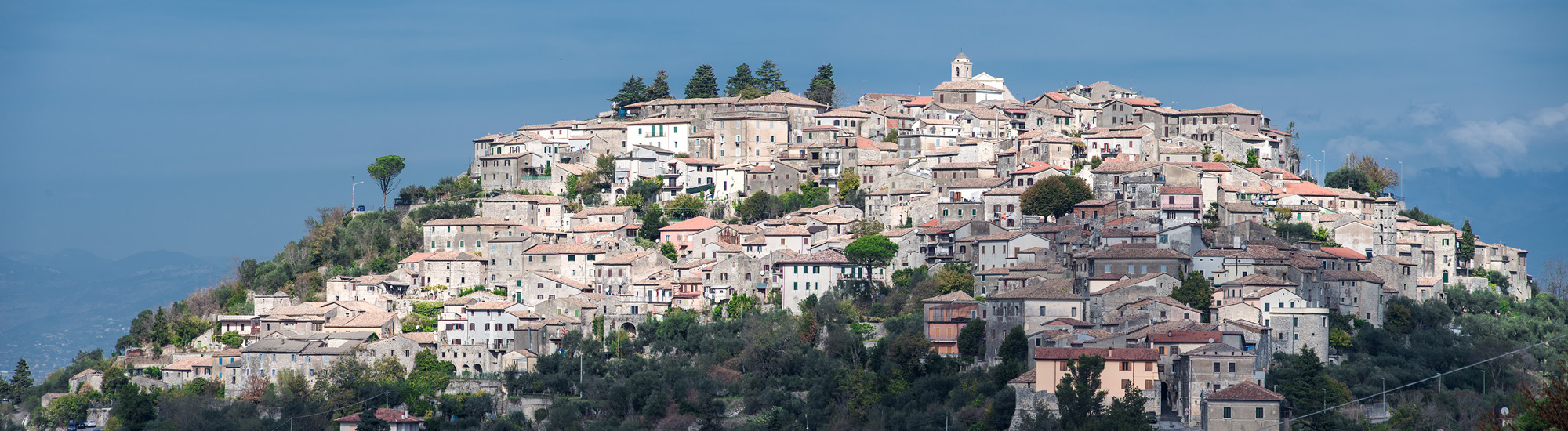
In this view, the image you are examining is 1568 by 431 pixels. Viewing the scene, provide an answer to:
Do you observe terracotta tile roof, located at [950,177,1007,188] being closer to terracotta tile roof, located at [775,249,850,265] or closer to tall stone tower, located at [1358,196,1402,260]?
terracotta tile roof, located at [775,249,850,265]

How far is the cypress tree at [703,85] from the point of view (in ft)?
302

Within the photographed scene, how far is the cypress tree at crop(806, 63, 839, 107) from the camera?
9244 centimetres

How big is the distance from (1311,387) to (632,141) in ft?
133

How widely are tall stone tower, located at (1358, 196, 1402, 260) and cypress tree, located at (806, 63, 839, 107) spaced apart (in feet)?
102

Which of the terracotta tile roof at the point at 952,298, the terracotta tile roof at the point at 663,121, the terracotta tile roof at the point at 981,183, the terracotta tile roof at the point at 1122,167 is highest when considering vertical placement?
the terracotta tile roof at the point at 663,121

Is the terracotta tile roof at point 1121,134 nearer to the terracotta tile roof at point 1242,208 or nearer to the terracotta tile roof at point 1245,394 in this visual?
the terracotta tile roof at point 1242,208

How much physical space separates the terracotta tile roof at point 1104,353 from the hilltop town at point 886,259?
0.29 feet

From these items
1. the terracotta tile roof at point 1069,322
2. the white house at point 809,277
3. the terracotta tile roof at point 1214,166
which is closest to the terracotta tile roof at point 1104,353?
the terracotta tile roof at point 1069,322

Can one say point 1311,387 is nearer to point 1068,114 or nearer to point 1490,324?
point 1490,324

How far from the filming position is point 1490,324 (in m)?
61.8

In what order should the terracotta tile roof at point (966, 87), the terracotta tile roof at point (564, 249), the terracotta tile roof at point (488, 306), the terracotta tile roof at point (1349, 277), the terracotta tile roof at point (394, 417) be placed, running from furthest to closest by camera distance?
1. the terracotta tile roof at point (966, 87)
2. the terracotta tile roof at point (564, 249)
3. the terracotta tile roof at point (488, 306)
4. the terracotta tile roof at point (1349, 277)
5. the terracotta tile roof at point (394, 417)

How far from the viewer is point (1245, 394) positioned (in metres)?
48.1

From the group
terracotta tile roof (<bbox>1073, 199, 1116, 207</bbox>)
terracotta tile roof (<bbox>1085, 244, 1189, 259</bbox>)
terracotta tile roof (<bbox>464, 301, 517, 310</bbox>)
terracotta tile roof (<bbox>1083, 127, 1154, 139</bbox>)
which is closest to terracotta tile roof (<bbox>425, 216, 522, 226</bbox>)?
terracotta tile roof (<bbox>464, 301, 517, 310</bbox>)

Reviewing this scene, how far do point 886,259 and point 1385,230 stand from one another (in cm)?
1915
